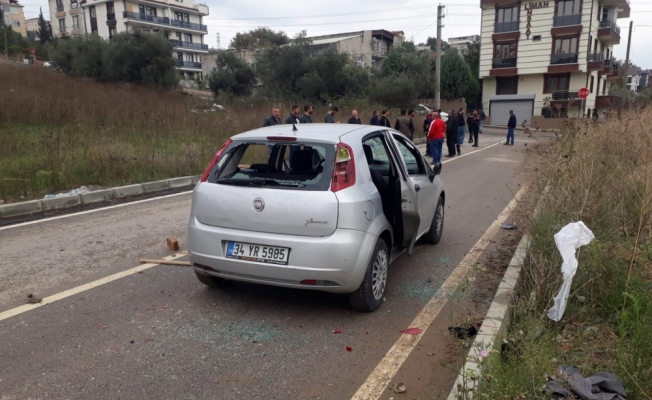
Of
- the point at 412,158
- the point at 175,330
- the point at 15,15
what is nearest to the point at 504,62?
the point at 412,158

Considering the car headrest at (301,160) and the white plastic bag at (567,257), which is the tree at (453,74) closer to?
the car headrest at (301,160)

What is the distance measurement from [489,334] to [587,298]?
1088mm

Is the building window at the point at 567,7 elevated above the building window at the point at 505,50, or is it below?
above

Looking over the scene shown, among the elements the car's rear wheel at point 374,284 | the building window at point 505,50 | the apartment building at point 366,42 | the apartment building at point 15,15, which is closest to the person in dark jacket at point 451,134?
the car's rear wheel at point 374,284

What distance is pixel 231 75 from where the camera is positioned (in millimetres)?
38094

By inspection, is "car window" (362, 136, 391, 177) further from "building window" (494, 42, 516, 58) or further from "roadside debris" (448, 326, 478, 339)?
"building window" (494, 42, 516, 58)

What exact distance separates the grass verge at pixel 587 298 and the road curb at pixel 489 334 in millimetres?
74

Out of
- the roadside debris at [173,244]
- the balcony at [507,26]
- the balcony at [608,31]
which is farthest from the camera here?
the balcony at [507,26]

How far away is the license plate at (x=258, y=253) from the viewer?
411 cm

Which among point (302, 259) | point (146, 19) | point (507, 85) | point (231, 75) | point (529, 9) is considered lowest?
point (302, 259)

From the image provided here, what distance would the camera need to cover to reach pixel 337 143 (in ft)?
14.5

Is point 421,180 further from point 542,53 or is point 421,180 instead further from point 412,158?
point 542,53

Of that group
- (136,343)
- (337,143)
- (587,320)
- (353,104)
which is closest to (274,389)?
(136,343)

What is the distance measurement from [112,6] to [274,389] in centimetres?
8700
